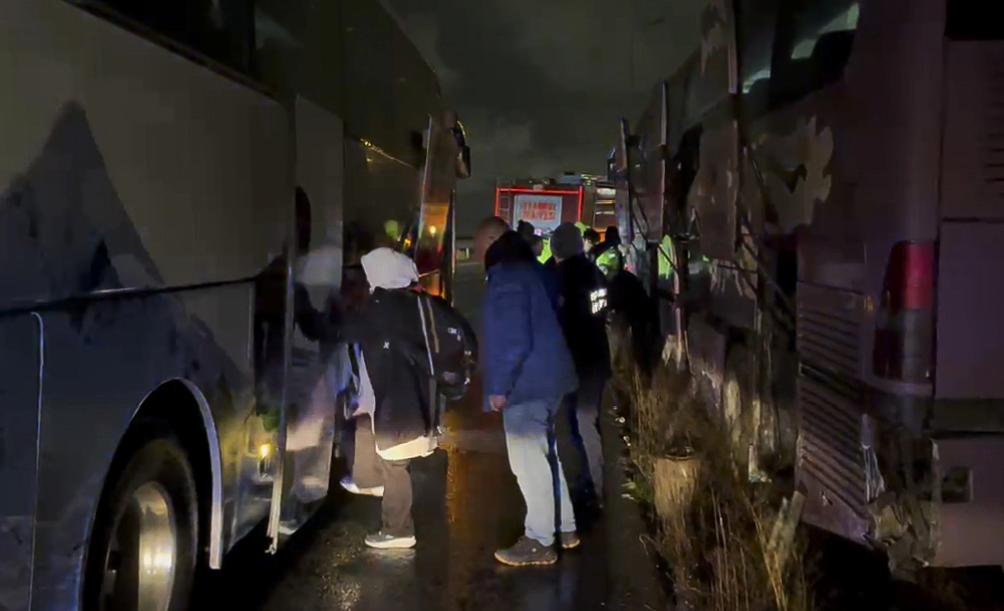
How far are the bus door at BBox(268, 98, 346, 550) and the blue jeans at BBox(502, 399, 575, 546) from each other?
3.75 ft

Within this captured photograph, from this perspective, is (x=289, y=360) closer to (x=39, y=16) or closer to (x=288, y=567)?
(x=288, y=567)

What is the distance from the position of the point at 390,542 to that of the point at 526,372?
4.66 feet

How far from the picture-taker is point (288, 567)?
5734 millimetres

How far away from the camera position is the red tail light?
425 centimetres

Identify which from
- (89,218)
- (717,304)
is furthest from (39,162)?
(717,304)

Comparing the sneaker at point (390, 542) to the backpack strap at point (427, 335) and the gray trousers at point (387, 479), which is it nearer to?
the gray trousers at point (387, 479)

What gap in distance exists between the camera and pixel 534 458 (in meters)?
5.62

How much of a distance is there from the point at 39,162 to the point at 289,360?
2559mm

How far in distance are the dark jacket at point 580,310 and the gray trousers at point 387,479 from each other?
5.31ft

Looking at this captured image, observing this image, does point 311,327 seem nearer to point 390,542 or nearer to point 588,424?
point 390,542

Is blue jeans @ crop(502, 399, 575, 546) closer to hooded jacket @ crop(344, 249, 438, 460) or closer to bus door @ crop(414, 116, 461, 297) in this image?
hooded jacket @ crop(344, 249, 438, 460)

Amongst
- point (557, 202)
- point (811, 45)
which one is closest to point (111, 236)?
point (811, 45)

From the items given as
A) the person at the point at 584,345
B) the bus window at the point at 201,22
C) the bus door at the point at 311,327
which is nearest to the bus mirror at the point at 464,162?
the person at the point at 584,345

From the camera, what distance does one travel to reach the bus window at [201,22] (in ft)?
11.5
